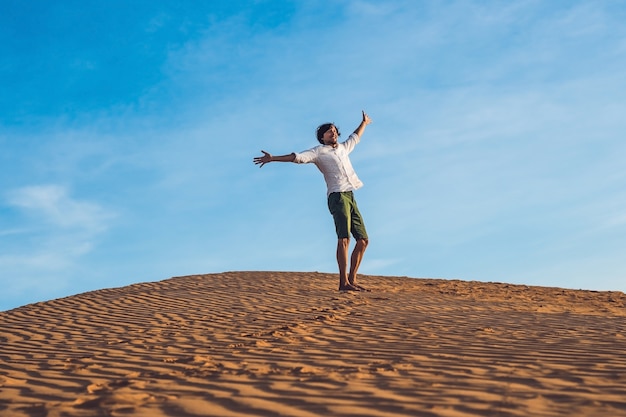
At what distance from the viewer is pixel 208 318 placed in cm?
809

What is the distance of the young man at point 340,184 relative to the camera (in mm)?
9602

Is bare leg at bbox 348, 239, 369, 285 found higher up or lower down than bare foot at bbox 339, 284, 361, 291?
higher up

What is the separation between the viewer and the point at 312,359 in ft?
15.9

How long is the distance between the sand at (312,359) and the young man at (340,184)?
78cm

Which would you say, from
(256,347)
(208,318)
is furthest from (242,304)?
(256,347)

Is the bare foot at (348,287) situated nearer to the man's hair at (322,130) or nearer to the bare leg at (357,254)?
the bare leg at (357,254)

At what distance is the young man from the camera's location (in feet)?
31.5

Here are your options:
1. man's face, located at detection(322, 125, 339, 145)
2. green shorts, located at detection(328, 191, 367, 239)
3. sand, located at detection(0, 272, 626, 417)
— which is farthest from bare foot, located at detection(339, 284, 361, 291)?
man's face, located at detection(322, 125, 339, 145)

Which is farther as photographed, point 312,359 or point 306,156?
point 306,156

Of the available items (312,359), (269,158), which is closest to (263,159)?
(269,158)

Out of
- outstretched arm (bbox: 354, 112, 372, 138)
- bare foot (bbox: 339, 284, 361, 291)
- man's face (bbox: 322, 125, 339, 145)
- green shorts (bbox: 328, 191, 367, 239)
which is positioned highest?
outstretched arm (bbox: 354, 112, 372, 138)

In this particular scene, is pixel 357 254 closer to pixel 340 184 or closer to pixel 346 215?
pixel 346 215

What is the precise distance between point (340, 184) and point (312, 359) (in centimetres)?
510

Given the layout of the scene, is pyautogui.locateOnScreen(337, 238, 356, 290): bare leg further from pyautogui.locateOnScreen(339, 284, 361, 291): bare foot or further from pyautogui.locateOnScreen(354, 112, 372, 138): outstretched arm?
pyautogui.locateOnScreen(354, 112, 372, 138): outstretched arm
